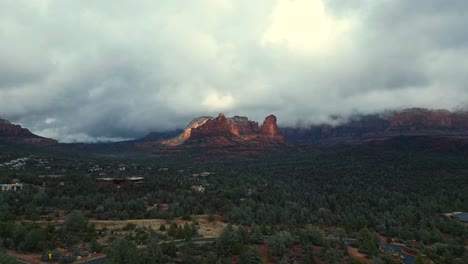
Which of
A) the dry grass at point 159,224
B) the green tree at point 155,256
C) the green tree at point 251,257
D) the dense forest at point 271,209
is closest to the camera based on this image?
the green tree at point 155,256

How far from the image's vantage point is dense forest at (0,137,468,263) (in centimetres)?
4378

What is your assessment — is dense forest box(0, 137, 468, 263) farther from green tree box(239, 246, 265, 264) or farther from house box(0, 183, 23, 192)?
house box(0, 183, 23, 192)

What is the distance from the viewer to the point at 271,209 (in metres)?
77.6

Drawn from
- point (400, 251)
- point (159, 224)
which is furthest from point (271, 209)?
point (400, 251)

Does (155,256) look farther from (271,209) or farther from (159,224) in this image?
(271,209)

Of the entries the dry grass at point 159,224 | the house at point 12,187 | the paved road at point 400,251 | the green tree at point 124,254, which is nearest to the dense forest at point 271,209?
the green tree at point 124,254

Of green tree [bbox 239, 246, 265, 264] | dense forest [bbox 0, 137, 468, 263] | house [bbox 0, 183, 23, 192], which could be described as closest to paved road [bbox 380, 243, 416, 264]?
dense forest [bbox 0, 137, 468, 263]

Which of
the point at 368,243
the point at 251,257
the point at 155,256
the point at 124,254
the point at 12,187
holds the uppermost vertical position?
the point at 12,187

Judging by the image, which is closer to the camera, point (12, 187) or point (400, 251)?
point (400, 251)

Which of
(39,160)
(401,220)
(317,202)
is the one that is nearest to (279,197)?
(317,202)

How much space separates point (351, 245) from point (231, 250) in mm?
22893

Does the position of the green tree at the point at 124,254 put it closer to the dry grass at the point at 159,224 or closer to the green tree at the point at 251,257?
the green tree at the point at 251,257

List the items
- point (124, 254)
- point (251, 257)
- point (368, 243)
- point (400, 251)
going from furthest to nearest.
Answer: point (400, 251), point (368, 243), point (251, 257), point (124, 254)

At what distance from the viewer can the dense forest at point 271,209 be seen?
43.8 meters
